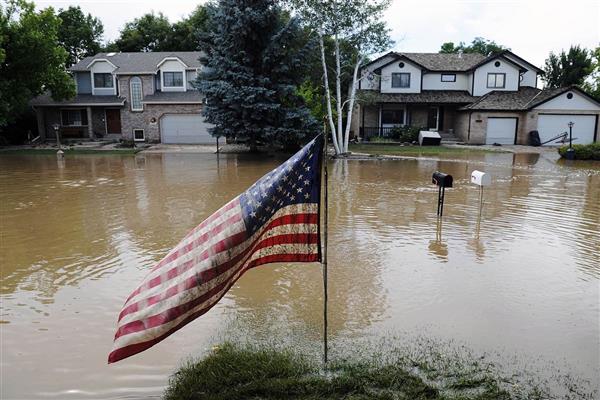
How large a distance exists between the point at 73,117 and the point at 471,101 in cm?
3059

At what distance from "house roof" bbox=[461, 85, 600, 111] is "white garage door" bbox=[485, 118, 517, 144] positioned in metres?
1.08

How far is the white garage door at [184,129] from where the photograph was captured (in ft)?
119

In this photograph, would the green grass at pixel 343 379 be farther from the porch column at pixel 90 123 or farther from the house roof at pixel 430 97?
the porch column at pixel 90 123

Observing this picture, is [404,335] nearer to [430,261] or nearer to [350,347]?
[350,347]

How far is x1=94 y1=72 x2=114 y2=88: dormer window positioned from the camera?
1467 inches

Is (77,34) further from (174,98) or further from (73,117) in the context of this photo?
(174,98)

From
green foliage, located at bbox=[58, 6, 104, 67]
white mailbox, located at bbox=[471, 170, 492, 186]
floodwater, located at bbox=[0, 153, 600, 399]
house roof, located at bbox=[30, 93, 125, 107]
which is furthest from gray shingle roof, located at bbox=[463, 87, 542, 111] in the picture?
green foliage, located at bbox=[58, 6, 104, 67]

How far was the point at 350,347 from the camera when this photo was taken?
18.9 feet

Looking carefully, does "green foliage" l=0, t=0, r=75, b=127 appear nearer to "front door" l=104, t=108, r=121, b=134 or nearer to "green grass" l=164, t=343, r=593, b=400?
→ "front door" l=104, t=108, r=121, b=134

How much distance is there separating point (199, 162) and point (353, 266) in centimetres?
1782

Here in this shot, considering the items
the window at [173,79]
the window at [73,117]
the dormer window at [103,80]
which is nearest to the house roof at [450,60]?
the window at [173,79]

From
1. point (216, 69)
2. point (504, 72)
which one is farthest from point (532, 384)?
point (504, 72)

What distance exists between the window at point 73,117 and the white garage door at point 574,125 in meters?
34.1

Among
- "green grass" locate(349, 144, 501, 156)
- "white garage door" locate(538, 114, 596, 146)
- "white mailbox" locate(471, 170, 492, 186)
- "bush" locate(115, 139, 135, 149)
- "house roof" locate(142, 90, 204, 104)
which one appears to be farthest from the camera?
"white garage door" locate(538, 114, 596, 146)
